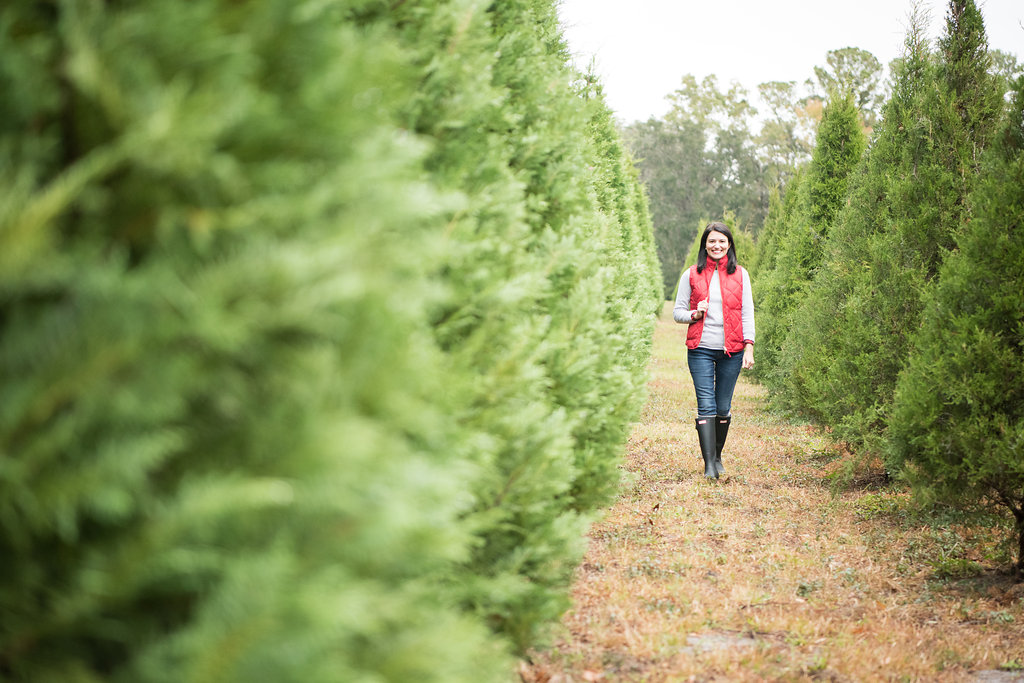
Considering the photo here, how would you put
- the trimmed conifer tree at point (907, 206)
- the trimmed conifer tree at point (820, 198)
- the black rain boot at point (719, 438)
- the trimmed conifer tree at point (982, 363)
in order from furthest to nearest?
the trimmed conifer tree at point (820, 198)
the black rain boot at point (719, 438)
the trimmed conifer tree at point (907, 206)
the trimmed conifer tree at point (982, 363)

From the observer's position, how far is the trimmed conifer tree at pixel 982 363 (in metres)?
4.67

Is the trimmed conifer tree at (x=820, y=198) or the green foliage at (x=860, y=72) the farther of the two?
the green foliage at (x=860, y=72)

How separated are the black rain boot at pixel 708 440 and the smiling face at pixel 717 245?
1.74 m

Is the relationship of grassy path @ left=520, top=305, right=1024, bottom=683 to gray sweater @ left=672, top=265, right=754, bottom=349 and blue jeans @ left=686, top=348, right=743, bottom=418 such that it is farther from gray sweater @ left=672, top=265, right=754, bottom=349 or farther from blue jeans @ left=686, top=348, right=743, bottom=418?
gray sweater @ left=672, top=265, right=754, bottom=349

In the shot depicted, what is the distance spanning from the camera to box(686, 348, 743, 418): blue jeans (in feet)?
24.6

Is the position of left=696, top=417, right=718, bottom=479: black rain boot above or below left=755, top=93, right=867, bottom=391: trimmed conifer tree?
below

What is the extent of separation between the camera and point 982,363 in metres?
4.78

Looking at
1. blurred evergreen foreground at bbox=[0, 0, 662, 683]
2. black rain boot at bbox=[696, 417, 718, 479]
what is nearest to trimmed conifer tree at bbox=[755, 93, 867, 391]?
black rain boot at bbox=[696, 417, 718, 479]

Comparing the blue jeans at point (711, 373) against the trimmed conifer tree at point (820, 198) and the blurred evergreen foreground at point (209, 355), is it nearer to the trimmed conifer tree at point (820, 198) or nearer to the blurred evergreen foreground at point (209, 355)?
the trimmed conifer tree at point (820, 198)

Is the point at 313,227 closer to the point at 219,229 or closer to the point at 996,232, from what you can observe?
the point at 219,229

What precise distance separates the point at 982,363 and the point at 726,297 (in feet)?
9.30

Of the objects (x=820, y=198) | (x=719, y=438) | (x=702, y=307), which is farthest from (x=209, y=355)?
(x=820, y=198)

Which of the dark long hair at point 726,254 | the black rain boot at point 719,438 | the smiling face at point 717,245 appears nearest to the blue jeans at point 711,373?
the black rain boot at point 719,438

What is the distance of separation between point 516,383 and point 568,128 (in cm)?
197
